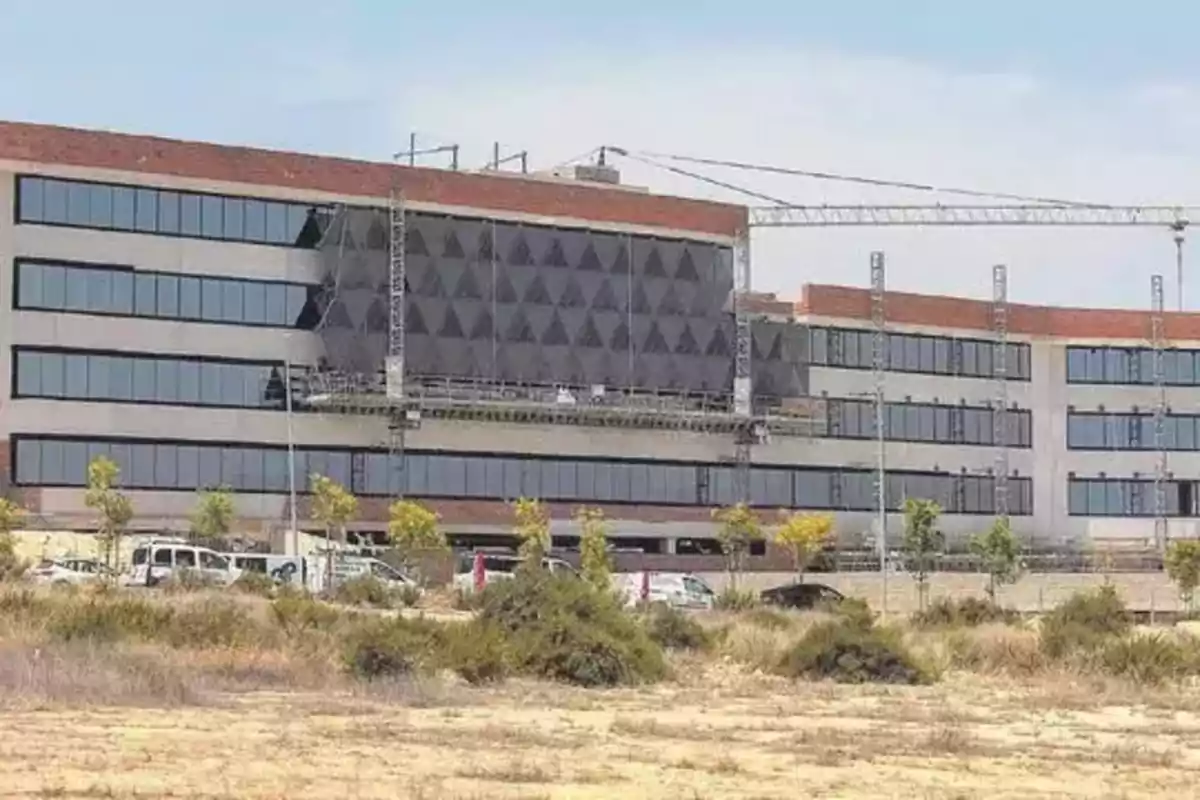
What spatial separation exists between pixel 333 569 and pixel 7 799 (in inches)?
2198

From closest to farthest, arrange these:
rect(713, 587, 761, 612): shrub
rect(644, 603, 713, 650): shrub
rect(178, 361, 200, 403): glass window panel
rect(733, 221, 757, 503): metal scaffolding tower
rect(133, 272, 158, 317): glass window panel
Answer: rect(644, 603, 713, 650): shrub
rect(713, 587, 761, 612): shrub
rect(133, 272, 158, 317): glass window panel
rect(178, 361, 200, 403): glass window panel
rect(733, 221, 757, 503): metal scaffolding tower

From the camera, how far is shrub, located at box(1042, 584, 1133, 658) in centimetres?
4328

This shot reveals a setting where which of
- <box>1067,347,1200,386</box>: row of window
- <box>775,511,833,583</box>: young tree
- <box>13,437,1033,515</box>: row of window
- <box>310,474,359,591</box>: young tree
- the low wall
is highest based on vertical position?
<box>1067,347,1200,386</box>: row of window

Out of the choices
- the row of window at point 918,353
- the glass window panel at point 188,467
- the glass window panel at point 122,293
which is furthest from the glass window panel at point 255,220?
the row of window at point 918,353

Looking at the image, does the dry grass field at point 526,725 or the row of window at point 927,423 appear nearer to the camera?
the dry grass field at point 526,725

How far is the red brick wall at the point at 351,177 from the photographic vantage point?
8638 cm

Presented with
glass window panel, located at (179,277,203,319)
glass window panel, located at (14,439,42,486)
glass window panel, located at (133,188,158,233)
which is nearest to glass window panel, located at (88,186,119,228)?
glass window panel, located at (133,188,158,233)

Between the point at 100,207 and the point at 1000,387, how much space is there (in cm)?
4939

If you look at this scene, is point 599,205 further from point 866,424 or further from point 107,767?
point 107,767

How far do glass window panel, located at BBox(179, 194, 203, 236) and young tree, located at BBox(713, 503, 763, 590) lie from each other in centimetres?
2646

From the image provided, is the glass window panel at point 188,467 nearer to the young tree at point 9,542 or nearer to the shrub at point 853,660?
the young tree at point 9,542

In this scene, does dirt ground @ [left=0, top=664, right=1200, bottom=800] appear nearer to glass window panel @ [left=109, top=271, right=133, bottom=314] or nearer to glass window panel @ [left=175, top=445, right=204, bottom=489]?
glass window panel @ [left=175, top=445, right=204, bottom=489]

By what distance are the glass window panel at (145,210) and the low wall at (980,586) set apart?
27645 mm

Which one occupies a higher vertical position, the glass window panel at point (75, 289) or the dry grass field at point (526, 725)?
the glass window panel at point (75, 289)
